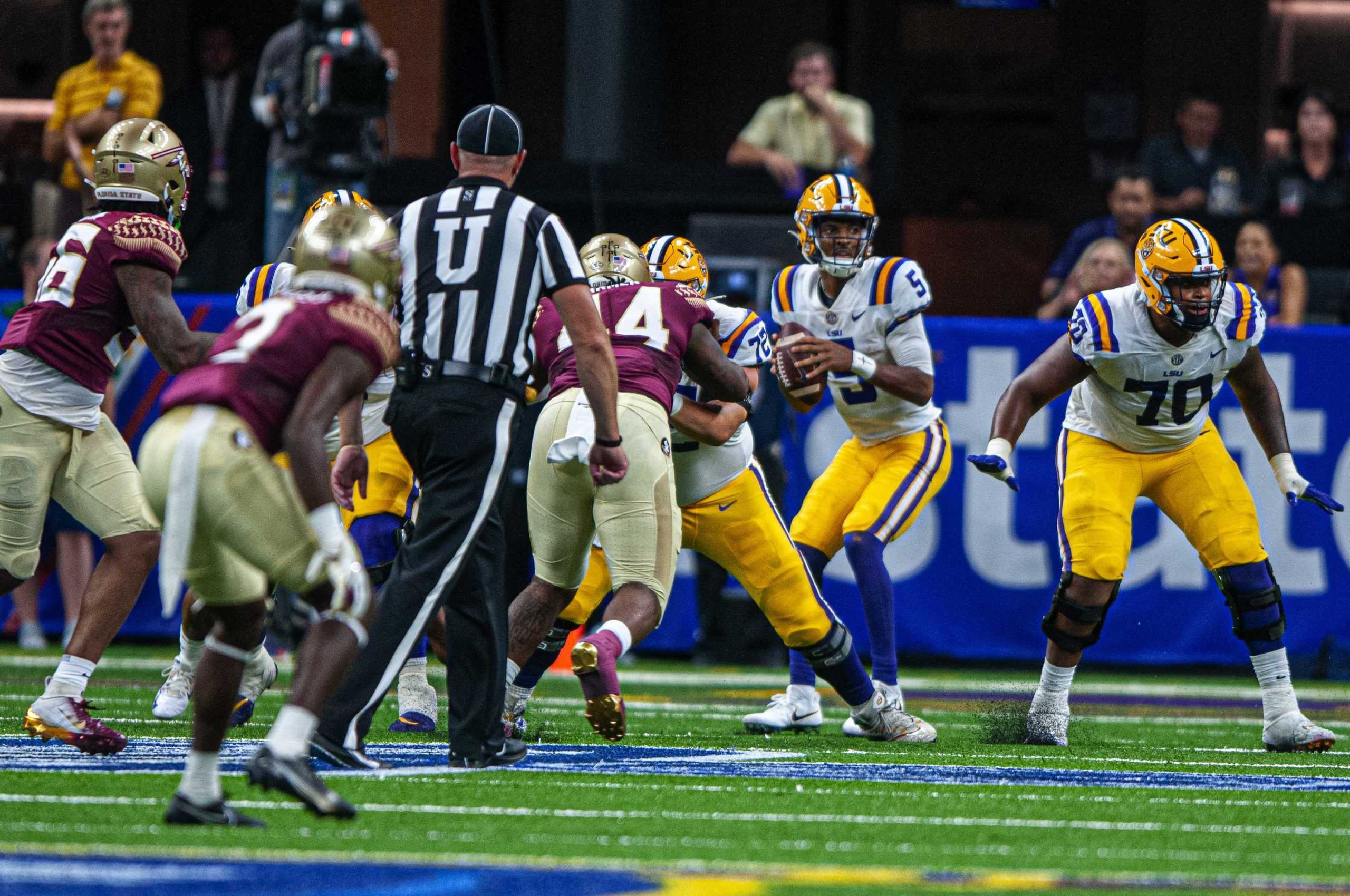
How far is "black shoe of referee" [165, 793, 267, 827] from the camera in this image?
450 centimetres

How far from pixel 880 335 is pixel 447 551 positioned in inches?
121

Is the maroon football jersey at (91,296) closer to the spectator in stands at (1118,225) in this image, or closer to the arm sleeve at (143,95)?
the arm sleeve at (143,95)

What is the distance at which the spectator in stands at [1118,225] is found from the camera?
458 inches

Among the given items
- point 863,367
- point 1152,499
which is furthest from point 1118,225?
point 1152,499

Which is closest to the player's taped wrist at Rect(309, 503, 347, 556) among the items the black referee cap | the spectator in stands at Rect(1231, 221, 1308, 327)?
the black referee cap

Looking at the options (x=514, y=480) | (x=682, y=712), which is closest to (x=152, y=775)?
(x=682, y=712)

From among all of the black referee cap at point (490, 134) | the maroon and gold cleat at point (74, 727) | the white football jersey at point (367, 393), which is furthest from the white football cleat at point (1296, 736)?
the maroon and gold cleat at point (74, 727)

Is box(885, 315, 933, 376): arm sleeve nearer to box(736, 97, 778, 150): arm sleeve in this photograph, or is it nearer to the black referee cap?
the black referee cap

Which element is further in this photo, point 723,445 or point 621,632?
point 723,445

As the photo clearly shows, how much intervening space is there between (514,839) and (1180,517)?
386 centimetres

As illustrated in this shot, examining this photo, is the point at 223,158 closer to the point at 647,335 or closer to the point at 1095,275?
the point at 1095,275

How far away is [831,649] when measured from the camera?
7129mm

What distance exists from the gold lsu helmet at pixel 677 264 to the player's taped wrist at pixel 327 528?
334 cm

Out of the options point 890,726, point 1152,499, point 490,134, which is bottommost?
point 890,726
